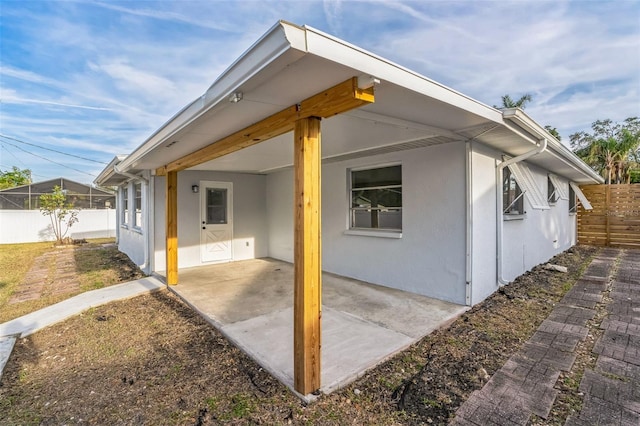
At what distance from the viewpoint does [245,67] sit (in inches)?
89.7

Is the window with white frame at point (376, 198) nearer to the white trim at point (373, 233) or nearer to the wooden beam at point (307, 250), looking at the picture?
the white trim at point (373, 233)

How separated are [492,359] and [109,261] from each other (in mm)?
11368

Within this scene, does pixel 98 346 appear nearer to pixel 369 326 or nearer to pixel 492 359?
pixel 369 326

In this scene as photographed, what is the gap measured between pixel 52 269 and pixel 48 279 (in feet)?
5.57

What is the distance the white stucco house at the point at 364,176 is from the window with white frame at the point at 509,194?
0.16 feet

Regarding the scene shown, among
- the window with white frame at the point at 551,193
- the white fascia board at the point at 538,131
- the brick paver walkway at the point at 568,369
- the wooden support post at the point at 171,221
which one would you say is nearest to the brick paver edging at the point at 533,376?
the brick paver walkway at the point at 568,369

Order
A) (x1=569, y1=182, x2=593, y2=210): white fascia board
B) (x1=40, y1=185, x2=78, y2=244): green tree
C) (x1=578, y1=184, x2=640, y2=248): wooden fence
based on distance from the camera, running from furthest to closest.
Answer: (x1=40, y1=185, x2=78, y2=244): green tree < (x1=578, y1=184, x2=640, y2=248): wooden fence < (x1=569, y1=182, x2=593, y2=210): white fascia board

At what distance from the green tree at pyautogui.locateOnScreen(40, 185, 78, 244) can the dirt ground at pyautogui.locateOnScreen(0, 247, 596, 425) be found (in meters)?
14.6

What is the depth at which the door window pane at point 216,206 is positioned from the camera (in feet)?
29.9

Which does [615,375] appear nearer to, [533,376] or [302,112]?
[533,376]

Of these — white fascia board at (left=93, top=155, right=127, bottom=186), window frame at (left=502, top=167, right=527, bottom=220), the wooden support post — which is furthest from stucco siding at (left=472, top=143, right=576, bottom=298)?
white fascia board at (left=93, top=155, right=127, bottom=186)

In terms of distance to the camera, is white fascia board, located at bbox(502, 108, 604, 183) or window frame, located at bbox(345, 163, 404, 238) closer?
white fascia board, located at bbox(502, 108, 604, 183)

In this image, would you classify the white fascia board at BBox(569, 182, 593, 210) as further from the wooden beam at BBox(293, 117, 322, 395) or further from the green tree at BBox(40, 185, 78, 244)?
the green tree at BBox(40, 185, 78, 244)

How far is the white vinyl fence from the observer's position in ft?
51.4
